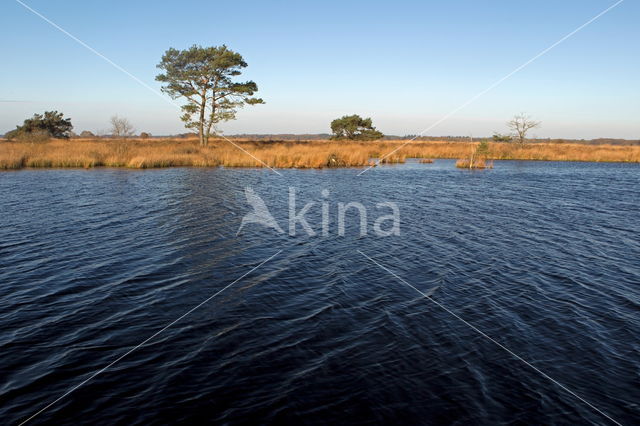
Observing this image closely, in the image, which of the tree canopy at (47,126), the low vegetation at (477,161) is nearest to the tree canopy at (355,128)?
the low vegetation at (477,161)

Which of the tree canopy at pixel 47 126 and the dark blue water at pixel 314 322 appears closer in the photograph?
the dark blue water at pixel 314 322

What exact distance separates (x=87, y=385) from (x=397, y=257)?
832 centimetres

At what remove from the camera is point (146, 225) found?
14.3m

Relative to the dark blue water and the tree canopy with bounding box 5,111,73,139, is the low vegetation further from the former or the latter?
the tree canopy with bounding box 5,111,73,139

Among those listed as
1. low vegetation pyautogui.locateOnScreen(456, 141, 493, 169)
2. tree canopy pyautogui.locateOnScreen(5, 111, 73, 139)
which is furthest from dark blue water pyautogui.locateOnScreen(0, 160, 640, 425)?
tree canopy pyautogui.locateOnScreen(5, 111, 73, 139)

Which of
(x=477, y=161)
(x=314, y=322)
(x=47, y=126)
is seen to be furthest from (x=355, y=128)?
(x=314, y=322)

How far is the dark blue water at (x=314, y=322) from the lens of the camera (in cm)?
520

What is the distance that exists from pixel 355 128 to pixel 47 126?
48966 millimetres

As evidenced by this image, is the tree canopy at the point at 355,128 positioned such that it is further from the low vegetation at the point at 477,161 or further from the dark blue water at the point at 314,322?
the dark blue water at the point at 314,322

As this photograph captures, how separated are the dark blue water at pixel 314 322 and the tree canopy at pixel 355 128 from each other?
53542mm

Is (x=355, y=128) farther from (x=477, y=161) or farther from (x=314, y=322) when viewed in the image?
(x=314, y=322)

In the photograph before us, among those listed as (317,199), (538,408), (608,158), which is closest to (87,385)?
(538,408)

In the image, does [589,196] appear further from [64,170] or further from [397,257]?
[64,170]

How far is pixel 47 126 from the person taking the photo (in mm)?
58312
